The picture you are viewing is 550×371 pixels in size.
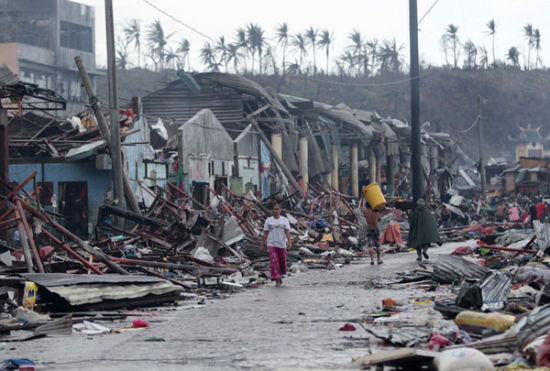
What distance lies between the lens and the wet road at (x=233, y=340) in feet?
21.6

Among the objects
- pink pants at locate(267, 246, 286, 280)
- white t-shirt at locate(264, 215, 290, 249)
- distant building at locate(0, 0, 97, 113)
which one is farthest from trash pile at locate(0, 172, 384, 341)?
distant building at locate(0, 0, 97, 113)

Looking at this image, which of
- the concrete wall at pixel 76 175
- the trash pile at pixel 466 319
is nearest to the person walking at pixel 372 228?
the trash pile at pixel 466 319

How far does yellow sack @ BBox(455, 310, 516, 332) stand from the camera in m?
7.49

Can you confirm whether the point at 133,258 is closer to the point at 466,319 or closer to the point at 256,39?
the point at 466,319

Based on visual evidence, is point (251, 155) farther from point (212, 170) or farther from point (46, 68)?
point (46, 68)

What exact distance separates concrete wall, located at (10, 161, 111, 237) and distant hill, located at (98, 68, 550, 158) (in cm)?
6802

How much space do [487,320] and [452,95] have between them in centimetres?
10370

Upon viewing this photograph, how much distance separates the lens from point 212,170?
3441cm

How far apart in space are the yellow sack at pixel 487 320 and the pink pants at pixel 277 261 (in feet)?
22.6

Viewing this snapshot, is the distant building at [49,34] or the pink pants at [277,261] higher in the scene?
the distant building at [49,34]

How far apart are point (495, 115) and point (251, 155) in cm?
7770

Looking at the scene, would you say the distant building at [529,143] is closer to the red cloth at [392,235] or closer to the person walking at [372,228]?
the red cloth at [392,235]

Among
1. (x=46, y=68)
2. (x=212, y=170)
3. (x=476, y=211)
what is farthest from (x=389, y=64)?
(x=212, y=170)

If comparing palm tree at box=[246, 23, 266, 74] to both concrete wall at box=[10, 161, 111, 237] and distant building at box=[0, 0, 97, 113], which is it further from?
concrete wall at box=[10, 161, 111, 237]
